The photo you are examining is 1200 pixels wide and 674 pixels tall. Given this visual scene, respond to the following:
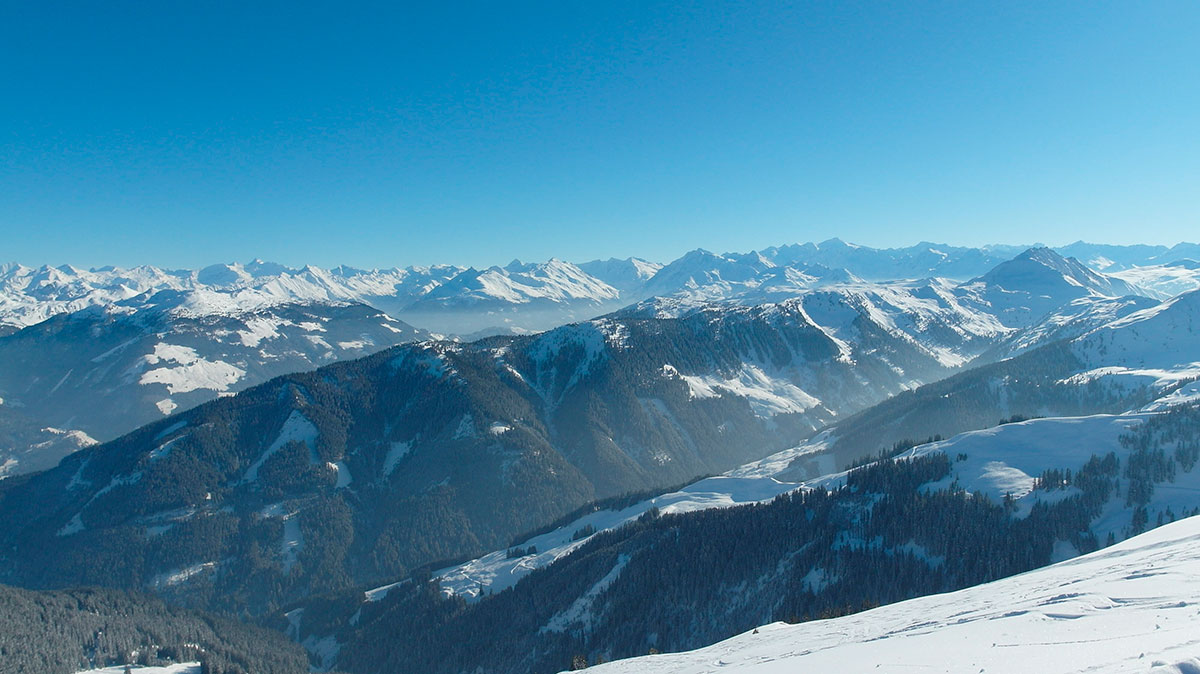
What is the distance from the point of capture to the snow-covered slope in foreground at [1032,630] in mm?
28312

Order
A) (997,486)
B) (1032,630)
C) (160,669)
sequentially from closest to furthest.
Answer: (1032,630), (997,486), (160,669)

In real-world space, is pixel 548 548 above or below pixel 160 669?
below

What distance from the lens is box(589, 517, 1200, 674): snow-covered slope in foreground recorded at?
28.3 m

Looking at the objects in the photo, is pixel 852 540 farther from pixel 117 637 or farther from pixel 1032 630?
pixel 117 637

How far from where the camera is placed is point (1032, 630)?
120ft

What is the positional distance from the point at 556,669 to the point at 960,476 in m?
99.5

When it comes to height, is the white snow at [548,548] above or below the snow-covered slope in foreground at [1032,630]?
below

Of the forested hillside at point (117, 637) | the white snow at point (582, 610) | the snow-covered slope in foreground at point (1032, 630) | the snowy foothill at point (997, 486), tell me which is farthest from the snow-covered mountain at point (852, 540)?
the snow-covered slope in foreground at point (1032, 630)

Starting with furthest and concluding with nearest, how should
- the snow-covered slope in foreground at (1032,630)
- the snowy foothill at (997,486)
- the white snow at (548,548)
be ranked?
1. the white snow at (548,548)
2. the snowy foothill at (997,486)
3. the snow-covered slope in foreground at (1032,630)

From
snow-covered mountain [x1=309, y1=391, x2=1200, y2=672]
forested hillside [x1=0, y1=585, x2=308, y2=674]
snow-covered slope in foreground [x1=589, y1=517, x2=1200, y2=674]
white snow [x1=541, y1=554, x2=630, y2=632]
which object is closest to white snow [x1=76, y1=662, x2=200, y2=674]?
forested hillside [x1=0, y1=585, x2=308, y2=674]

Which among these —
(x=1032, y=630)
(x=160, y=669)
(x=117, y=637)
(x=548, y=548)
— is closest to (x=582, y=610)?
(x=548, y=548)

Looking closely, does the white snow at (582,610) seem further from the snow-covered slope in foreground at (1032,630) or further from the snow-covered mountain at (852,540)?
the snow-covered slope in foreground at (1032,630)

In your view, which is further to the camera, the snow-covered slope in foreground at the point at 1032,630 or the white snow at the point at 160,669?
the white snow at the point at 160,669

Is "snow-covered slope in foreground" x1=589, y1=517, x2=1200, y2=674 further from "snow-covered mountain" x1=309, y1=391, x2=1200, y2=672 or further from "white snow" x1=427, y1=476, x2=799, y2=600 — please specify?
"white snow" x1=427, y1=476, x2=799, y2=600
